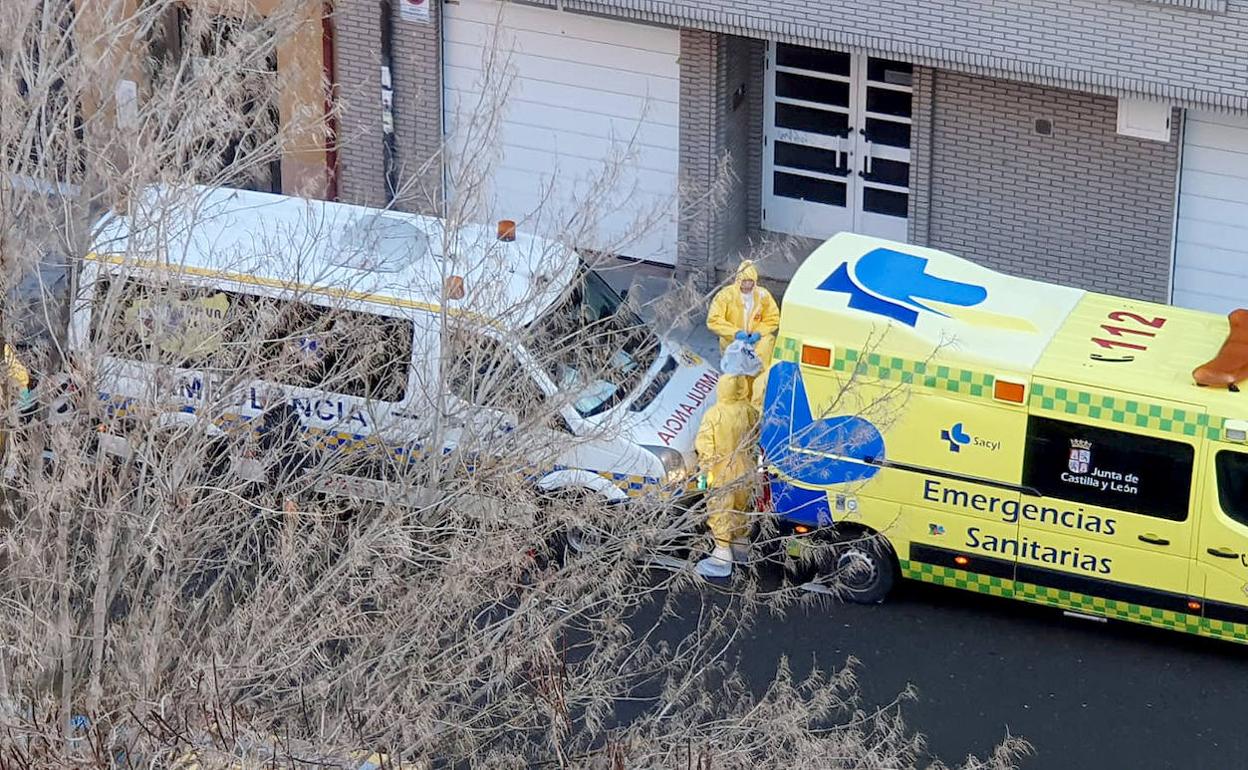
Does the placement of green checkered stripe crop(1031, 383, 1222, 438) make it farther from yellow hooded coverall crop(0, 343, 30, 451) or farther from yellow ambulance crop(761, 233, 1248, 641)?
yellow hooded coverall crop(0, 343, 30, 451)

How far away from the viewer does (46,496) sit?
9.52m

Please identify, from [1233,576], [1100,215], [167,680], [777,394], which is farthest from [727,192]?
[167,680]

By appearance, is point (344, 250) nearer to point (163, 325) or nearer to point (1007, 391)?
point (163, 325)

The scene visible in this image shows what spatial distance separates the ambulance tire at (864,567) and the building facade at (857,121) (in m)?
3.03

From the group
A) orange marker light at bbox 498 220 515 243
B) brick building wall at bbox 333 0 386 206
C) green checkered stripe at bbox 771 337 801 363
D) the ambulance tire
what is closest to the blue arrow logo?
green checkered stripe at bbox 771 337 801 363

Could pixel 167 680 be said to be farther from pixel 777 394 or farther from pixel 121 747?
pixel 777 394

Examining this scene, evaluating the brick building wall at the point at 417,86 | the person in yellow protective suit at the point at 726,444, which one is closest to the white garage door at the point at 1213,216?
the person in yellow protective suit at the point at 726,444

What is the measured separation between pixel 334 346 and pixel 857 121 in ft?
27.4

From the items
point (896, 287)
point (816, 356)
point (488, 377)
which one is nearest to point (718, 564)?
point (816, 356)

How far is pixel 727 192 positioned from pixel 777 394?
16.3 feet

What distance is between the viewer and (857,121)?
18797mm

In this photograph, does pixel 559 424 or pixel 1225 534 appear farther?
pixel 1225 534

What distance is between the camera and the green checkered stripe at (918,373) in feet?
44.3

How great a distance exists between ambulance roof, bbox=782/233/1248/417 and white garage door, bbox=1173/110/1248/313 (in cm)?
284
